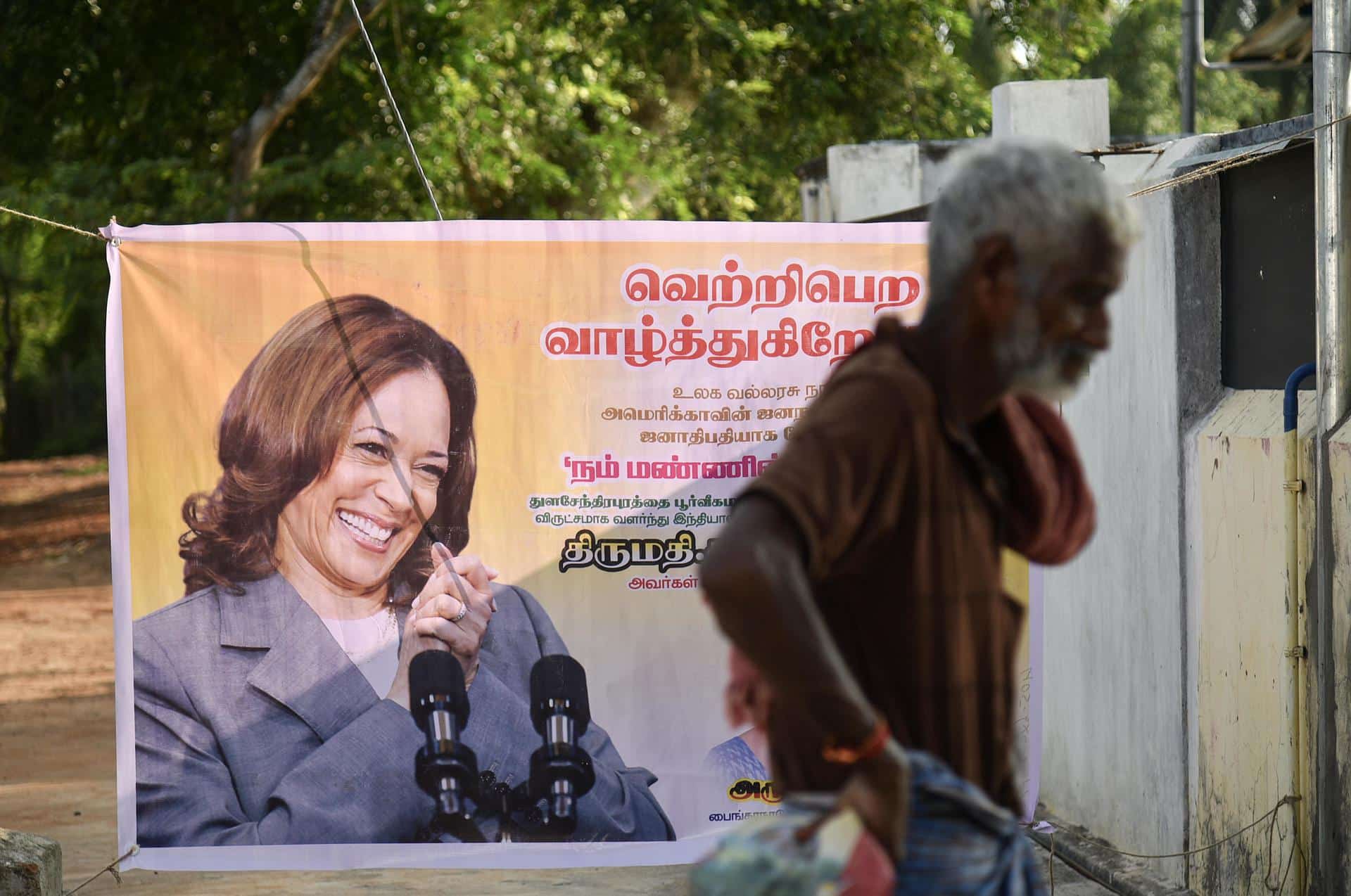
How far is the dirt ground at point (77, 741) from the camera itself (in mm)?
5559

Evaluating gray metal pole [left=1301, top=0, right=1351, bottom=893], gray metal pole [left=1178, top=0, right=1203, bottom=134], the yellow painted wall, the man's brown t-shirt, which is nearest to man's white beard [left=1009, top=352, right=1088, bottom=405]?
the man's brown t-shirt

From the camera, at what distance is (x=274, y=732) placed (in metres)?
4.61

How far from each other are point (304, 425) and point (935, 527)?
3165 millimetres

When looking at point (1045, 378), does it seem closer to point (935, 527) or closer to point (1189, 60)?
point (935, 527)

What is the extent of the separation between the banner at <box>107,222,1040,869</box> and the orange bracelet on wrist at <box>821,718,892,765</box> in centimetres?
295

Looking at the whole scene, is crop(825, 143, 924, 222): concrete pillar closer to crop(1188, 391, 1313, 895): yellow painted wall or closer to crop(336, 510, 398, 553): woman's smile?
crop(1188, 391, 1313, 895): yellow painted wall

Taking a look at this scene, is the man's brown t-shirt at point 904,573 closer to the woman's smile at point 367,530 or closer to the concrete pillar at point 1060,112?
the woman's smile at point 367,530

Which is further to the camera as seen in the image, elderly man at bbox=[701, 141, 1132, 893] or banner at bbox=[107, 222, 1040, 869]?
banner at bbox=[107, 222, 1040, 869]

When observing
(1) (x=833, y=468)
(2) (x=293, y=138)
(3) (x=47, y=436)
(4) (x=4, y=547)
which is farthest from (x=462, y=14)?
(3) (x=47, y=436)

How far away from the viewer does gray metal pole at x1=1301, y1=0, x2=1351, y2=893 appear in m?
3.96

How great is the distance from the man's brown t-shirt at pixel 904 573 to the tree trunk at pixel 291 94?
35.8ft

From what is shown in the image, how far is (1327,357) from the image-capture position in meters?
4.01

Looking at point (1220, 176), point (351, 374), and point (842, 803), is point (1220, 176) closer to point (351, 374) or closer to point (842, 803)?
point (351, 374)

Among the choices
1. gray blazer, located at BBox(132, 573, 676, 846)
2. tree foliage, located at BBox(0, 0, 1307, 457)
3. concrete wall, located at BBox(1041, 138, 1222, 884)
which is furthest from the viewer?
tree foliage, located at BBox(0, 0, 1307, 457)
